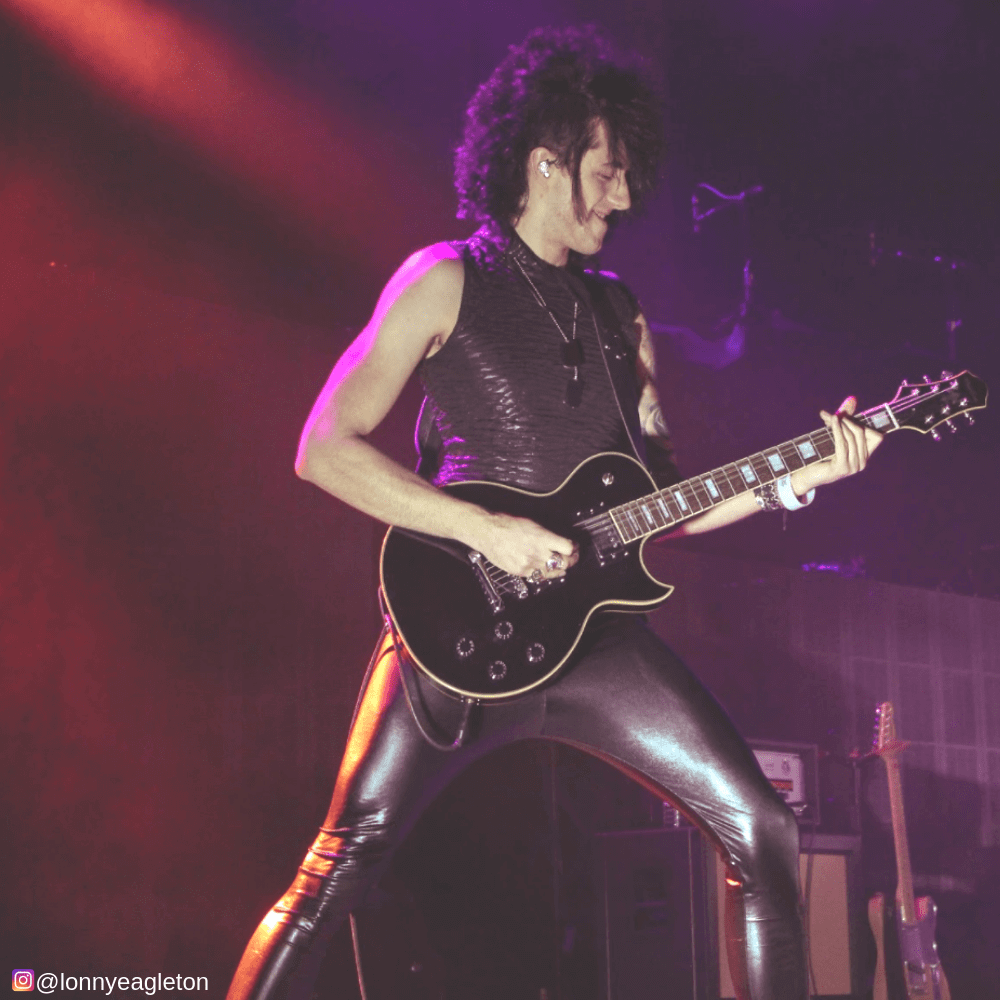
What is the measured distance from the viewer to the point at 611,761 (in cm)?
248

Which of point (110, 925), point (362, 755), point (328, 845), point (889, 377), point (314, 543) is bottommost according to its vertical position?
point (110, 925)

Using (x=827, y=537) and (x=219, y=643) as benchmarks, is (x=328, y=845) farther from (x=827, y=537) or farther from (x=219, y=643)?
(x=827, y=537)

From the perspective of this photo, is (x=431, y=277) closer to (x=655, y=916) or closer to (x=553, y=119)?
(x=553, y=119)

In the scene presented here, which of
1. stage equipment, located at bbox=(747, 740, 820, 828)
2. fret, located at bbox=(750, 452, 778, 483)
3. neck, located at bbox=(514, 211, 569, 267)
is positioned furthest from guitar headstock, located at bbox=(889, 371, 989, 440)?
stage equipment, located at bbox=(747, 740, 820, 828)

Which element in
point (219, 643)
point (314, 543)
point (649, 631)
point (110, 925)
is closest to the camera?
point (649, 631)

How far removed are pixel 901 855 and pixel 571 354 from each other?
3.74m

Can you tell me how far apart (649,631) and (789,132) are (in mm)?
5060

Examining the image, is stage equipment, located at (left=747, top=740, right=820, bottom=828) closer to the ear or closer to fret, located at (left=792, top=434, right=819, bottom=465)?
fret, located at (left=792, top=434, right=819, bottom=465)

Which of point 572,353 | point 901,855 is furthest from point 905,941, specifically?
point 572,353

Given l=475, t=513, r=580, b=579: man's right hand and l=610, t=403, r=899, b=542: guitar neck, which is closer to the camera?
l=475, t=513, r=580, b=579: man's right hand

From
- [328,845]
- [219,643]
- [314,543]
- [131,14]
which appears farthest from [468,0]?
[328,845]

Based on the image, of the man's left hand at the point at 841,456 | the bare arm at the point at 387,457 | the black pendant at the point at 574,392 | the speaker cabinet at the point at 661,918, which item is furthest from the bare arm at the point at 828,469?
the speaker cabinet at the point at 661,918

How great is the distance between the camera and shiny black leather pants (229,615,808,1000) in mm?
2246

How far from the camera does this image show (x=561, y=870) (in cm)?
486
